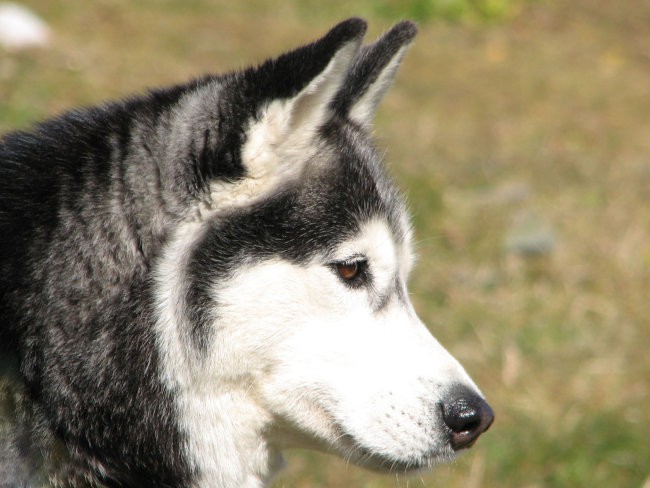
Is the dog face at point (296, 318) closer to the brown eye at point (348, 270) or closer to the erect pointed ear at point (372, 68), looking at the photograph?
Answer: the brown eye at point (348, 270)

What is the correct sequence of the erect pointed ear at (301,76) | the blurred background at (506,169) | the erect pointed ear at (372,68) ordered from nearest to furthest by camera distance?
the erect pointed ear at (301,76), the erect pointed ear at (372,68), the blurred background at (506,169)

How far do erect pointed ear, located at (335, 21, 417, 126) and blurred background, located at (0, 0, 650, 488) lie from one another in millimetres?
1248

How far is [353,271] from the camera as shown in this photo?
109 inches

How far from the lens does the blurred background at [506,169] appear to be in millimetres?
4676

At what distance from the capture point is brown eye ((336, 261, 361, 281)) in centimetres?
275

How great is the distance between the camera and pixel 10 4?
29.2ft

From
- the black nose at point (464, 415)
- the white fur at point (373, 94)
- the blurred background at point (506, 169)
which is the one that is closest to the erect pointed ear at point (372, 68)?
the white fur at point (373, 94)

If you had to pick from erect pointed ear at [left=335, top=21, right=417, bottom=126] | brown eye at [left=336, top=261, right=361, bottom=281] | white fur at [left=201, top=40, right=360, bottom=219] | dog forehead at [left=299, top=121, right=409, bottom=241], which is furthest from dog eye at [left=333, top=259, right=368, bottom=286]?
erect pointed ear at [left=335, top=21, right=417, bottom=126]

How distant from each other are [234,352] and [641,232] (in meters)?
4.78

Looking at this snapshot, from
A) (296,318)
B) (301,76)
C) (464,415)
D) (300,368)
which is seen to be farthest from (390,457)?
(301,76)

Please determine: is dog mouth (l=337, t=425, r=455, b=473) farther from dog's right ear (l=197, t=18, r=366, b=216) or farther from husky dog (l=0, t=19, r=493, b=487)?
dog's right ear (l=197, t=18, r=366, b=216)

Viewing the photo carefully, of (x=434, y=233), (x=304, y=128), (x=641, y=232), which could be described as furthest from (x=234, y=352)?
(x=641, y=232)

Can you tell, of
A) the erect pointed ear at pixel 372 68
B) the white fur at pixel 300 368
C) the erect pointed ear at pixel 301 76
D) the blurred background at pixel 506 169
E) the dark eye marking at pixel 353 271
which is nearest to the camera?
the erect pointed ear at pixel 301 76

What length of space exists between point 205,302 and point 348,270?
1.42ft
